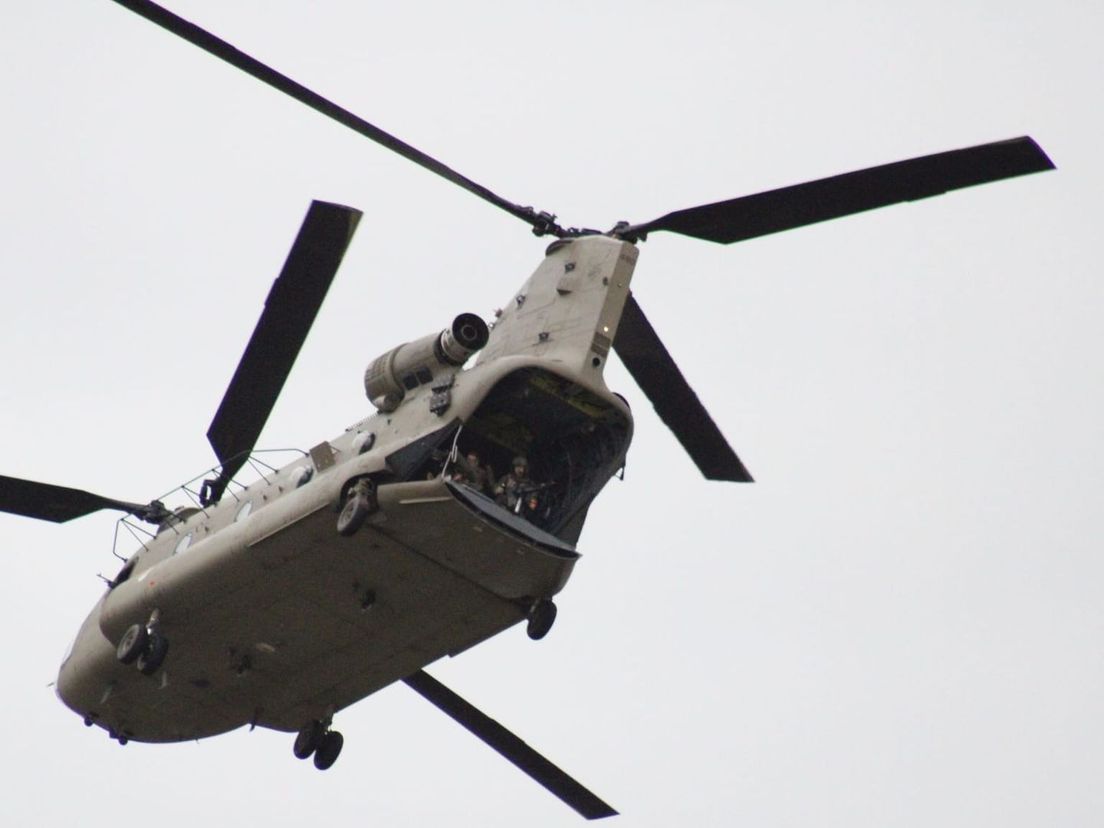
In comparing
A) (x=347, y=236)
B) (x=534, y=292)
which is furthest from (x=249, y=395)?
(x=534, y=292)

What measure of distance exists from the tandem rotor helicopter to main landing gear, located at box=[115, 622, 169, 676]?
0.03 meters

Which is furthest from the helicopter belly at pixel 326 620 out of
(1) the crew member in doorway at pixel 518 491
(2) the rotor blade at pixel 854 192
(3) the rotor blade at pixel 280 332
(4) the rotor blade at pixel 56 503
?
(2) the rotor blade at pixel 854 192

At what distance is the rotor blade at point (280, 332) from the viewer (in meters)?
26.2

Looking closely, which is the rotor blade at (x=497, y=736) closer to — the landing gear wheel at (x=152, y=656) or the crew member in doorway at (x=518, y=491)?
the landing gear wheel at (x=152, y=656)

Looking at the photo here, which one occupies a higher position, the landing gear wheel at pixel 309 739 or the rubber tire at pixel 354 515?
the rubber tire at pixel 354 515

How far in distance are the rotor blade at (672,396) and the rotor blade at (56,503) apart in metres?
7.77

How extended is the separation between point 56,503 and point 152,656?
11.5 feet

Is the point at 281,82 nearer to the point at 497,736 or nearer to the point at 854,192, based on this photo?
the point at 854,192

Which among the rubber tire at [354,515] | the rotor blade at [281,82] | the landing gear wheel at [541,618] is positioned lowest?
the landing gear wheel at [541,618]

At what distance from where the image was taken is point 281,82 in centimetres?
2262

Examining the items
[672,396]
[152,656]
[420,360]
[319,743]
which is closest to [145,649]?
[152,656]

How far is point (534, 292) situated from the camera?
25641 mm

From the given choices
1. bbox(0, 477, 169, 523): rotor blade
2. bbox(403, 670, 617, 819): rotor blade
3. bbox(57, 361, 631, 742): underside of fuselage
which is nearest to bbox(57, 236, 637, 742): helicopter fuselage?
bbox(57, 361, 631, 742): underside of fuselage

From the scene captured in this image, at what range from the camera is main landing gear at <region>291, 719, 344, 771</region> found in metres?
28.2
